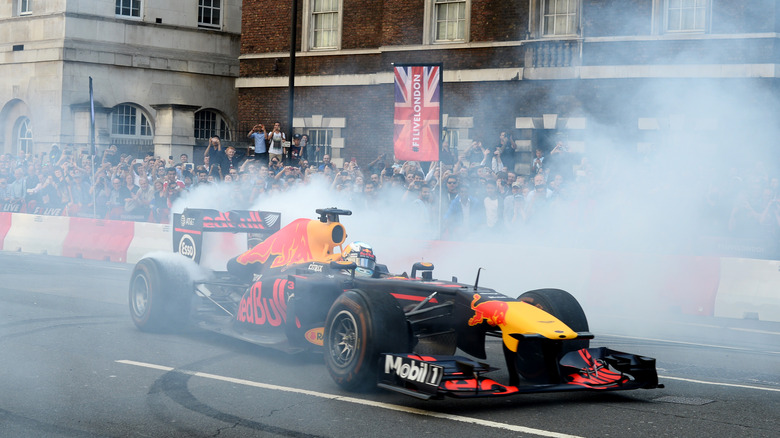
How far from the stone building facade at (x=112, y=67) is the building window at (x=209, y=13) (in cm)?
3

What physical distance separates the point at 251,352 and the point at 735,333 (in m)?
5.50

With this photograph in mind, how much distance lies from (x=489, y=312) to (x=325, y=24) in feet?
69.9

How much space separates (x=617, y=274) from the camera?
13.0m

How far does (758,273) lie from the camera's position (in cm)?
1218

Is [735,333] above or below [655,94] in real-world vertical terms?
below

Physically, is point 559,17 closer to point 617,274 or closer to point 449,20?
point 449,20

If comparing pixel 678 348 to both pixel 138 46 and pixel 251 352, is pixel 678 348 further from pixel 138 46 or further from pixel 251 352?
pixel 138 46

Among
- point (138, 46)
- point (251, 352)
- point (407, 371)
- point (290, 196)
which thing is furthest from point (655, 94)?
point (138, 46)

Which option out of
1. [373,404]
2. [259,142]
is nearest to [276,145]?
[259,142]

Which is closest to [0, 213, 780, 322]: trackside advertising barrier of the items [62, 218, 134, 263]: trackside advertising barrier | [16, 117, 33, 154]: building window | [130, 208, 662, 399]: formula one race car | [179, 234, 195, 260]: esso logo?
[179, 234, 195, 260]: esso logo

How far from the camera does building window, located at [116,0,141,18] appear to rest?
3172cm

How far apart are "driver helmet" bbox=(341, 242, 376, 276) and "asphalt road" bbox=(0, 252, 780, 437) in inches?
33.2

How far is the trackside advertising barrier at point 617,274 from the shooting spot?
40.3 ft

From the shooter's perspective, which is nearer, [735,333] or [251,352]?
[251,352]
